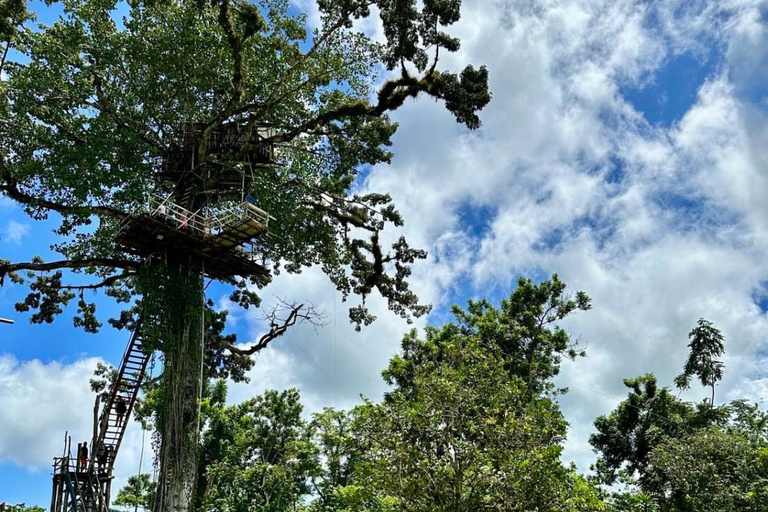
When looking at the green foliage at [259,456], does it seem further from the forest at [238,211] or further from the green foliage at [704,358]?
the green foliage at [704,358]

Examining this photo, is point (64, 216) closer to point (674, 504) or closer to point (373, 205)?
point (373, 205)

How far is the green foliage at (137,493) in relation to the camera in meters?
27.2

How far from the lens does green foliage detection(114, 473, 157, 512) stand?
89.4 feet

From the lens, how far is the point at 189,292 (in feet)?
54.7

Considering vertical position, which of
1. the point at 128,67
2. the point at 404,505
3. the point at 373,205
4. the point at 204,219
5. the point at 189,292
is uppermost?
the point at 128,67

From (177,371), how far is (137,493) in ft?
52.9

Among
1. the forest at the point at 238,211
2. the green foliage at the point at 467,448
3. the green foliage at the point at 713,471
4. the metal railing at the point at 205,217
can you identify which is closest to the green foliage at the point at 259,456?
the forest at the point at 238,211

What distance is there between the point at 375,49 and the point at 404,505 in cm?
1120

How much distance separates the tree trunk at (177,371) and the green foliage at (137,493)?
1228 centimetres

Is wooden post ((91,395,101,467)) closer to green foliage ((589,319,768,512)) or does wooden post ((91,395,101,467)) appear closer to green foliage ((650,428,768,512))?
green foliage ((589,319,768,512))

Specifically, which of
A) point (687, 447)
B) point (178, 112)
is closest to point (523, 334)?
point (687, 447)

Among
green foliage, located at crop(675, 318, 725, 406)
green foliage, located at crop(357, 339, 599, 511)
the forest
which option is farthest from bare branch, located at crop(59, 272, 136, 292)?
green foliage, located at crop(675, 318, 725, 406)

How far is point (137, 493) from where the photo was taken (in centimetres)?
2914

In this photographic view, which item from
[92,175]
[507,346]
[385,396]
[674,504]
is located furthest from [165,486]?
[674,504]
